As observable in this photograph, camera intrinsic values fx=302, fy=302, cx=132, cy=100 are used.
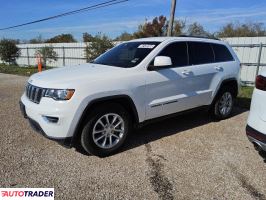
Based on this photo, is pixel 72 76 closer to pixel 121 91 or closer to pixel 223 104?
pixel 121 91

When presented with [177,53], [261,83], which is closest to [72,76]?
[177,53]

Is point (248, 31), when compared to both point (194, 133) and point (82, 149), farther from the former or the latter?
point (82, 149)

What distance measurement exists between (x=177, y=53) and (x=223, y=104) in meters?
1.85

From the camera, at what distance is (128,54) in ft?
17.3

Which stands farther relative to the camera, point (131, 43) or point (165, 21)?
point (165, 21)

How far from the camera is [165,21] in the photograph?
26.8m

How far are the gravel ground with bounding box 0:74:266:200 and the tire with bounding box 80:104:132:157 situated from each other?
157mm

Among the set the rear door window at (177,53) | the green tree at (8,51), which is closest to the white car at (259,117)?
the rear door window at (177,53)

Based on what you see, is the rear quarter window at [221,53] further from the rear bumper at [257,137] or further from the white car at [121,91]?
the rear bumper at [257,137]

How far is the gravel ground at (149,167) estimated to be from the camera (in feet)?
11.8

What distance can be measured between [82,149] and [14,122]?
2328 mm

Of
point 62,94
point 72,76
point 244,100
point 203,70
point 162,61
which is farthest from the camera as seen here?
point 244,100

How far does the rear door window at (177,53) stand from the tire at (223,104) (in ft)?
4.29

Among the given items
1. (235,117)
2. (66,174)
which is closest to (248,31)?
(235,117)
